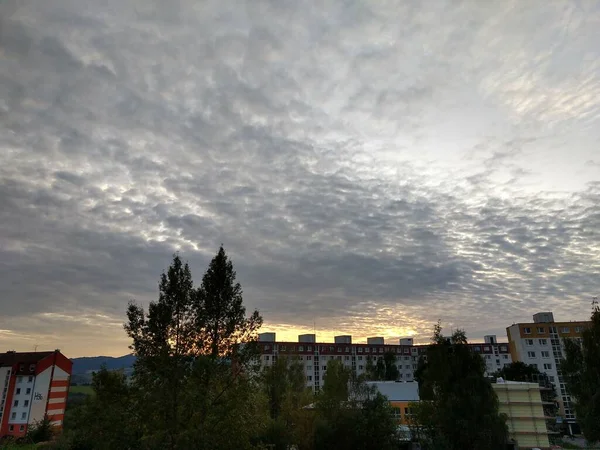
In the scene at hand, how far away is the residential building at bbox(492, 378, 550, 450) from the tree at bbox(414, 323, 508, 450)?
24.0 m

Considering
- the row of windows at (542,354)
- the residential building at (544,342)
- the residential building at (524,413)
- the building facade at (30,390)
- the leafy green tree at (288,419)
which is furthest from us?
the row of windows at (542,354)

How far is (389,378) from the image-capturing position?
10594 cm

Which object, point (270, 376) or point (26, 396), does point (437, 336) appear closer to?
point (270, 376)

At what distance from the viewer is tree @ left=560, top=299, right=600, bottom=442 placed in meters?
25.9

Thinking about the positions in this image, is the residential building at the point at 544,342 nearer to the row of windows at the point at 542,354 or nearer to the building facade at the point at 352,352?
the row of windows at the point at 542,354

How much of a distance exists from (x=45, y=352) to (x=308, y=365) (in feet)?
221

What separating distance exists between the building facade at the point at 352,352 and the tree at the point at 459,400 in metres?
92.8

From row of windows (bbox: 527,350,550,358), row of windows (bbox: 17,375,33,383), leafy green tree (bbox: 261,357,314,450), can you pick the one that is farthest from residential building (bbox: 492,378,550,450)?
row of windows (bbox: 17,375,33,383)

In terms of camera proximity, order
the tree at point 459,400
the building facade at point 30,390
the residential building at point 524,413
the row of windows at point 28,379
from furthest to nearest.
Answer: the row of windows at point 28,379 → the building facade at point 30,390 → the residential building at point 524,413 → the tree at point 459,400

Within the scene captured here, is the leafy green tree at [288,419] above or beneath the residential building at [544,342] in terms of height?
beneath

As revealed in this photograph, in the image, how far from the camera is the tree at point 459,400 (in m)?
23.7

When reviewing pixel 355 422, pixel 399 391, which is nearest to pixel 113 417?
pixel 355 422

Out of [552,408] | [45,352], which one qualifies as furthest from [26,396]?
[552,408]

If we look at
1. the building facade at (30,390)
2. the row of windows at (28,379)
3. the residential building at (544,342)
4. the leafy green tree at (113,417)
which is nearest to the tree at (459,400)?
the leafy green tree at (113,417)
